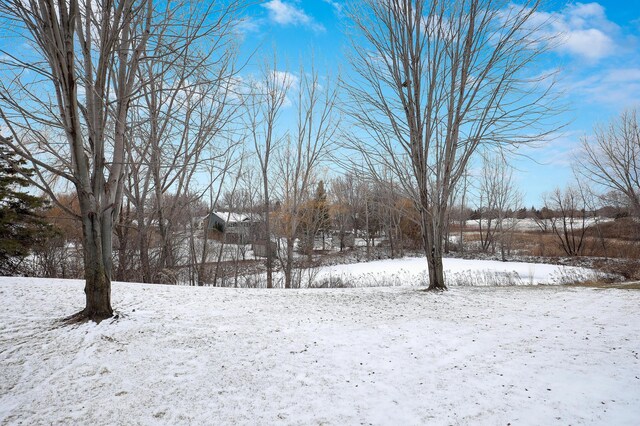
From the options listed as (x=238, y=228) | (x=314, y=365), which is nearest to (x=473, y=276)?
(x=238, y=228)

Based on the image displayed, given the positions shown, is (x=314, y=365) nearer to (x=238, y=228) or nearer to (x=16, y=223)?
Result: (x=16, y=223)

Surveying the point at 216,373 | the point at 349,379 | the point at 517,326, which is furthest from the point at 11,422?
the point at 517,326

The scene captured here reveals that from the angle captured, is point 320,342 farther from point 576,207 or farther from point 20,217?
point 576,207

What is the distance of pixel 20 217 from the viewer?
43.7ft

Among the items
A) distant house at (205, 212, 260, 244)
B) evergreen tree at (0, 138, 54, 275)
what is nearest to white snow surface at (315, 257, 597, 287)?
distant house at (205, 212, 260, 244)

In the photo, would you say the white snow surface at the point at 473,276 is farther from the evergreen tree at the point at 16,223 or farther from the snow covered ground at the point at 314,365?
the evergreen tree at the point at 16,223

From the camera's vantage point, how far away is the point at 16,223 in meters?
13.3

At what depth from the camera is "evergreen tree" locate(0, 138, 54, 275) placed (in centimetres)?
1255

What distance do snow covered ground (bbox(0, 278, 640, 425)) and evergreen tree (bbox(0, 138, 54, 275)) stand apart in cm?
970

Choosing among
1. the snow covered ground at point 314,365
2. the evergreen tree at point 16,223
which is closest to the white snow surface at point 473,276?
the snow covered ground at point 314,365

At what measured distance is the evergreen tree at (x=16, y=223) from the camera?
12555mm

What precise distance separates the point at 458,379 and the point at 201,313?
3404mm

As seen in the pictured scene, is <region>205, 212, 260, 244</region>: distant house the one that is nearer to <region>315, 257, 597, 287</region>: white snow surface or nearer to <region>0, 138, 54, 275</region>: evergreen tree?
<region>315, 257, 597, 287</region>: white snow surface

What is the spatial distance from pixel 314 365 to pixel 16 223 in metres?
15.5
